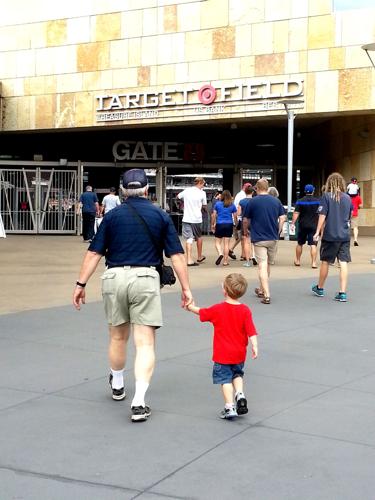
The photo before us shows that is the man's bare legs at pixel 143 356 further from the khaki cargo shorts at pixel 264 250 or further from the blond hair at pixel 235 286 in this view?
the khaki cargo shorts at pixel 264 250

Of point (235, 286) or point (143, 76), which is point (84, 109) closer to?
point (143, 76)

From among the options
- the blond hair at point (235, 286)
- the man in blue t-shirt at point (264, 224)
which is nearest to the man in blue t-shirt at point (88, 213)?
the man in blue t-shirt at point (264, 224)

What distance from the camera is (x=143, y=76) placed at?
90.7 feet

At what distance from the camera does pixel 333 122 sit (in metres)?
29.8

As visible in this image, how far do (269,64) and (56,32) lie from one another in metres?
8.28

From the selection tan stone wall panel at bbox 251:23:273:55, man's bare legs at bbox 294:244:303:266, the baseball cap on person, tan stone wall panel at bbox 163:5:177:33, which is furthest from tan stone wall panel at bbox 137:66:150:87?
the baseball cap on person

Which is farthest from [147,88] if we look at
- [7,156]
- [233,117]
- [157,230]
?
[157,230]

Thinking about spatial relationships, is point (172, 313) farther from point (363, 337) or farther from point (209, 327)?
point (363, 337)

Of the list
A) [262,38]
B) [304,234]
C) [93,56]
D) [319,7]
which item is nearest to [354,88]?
[319,7]

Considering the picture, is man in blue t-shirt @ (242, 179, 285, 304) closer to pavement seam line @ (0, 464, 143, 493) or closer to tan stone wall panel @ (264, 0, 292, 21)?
pavement seam line @ (0, 464, 143, 493)

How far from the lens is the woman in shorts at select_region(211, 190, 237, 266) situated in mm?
16219

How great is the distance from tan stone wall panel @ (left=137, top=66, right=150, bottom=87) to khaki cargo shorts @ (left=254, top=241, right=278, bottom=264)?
682 inches

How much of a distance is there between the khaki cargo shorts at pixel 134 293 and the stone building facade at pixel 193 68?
20.4 metres

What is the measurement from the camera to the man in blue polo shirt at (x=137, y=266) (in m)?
5.39
